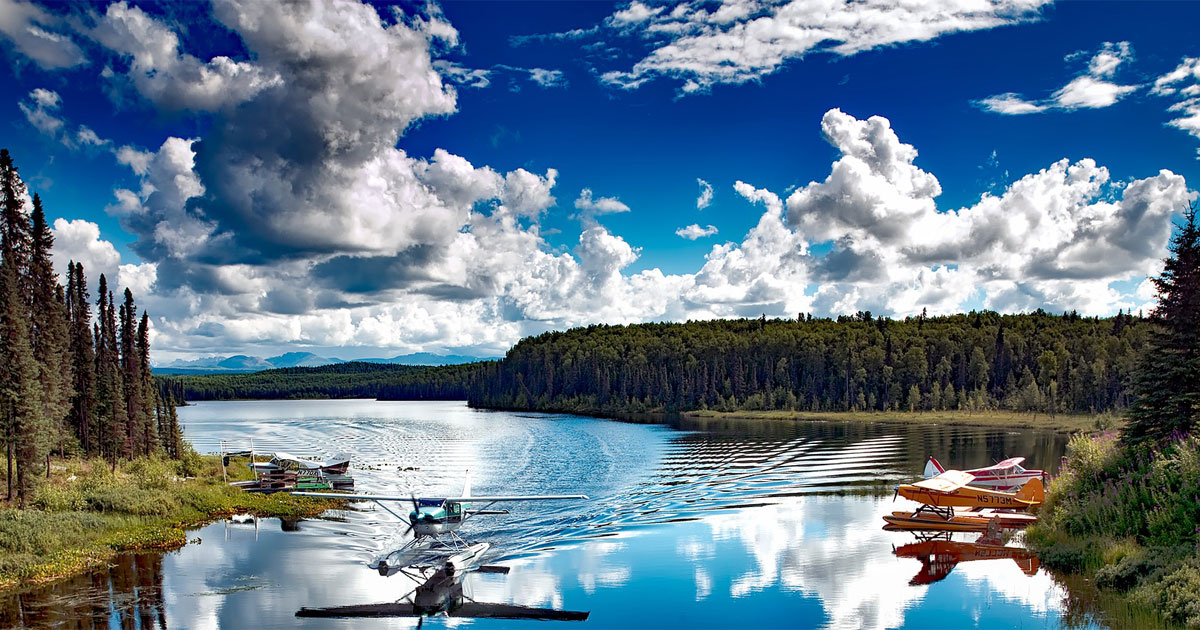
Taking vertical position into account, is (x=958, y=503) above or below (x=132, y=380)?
below

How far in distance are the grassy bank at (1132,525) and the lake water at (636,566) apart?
1470 millimetres

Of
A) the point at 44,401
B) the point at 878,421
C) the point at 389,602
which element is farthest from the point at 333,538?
the point at 878,421

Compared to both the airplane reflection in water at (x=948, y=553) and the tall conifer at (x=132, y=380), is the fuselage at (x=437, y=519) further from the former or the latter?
the tall conifer at (x=132, y=380)

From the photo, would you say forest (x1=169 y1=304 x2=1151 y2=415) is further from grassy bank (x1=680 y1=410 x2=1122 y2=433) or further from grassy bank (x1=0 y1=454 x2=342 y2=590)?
grassy bank (x1=0 y1=454 x2=342 y2=590)

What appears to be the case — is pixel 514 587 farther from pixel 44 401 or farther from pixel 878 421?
pixel 878 421

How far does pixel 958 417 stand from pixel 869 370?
32028mm

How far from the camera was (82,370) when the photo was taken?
5506 centimetres

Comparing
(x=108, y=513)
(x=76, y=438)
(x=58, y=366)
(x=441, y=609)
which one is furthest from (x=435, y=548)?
(x=76, y=438)

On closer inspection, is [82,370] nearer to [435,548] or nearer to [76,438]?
[76,438]

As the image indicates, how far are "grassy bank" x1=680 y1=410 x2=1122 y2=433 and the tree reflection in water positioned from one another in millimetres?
83838

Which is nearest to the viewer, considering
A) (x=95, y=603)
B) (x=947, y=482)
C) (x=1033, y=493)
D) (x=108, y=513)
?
(x=95, y=603)

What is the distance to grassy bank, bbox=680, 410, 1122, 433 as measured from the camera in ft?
290

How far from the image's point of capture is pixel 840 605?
21203 millimetres

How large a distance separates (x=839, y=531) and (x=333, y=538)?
73.4 feet
